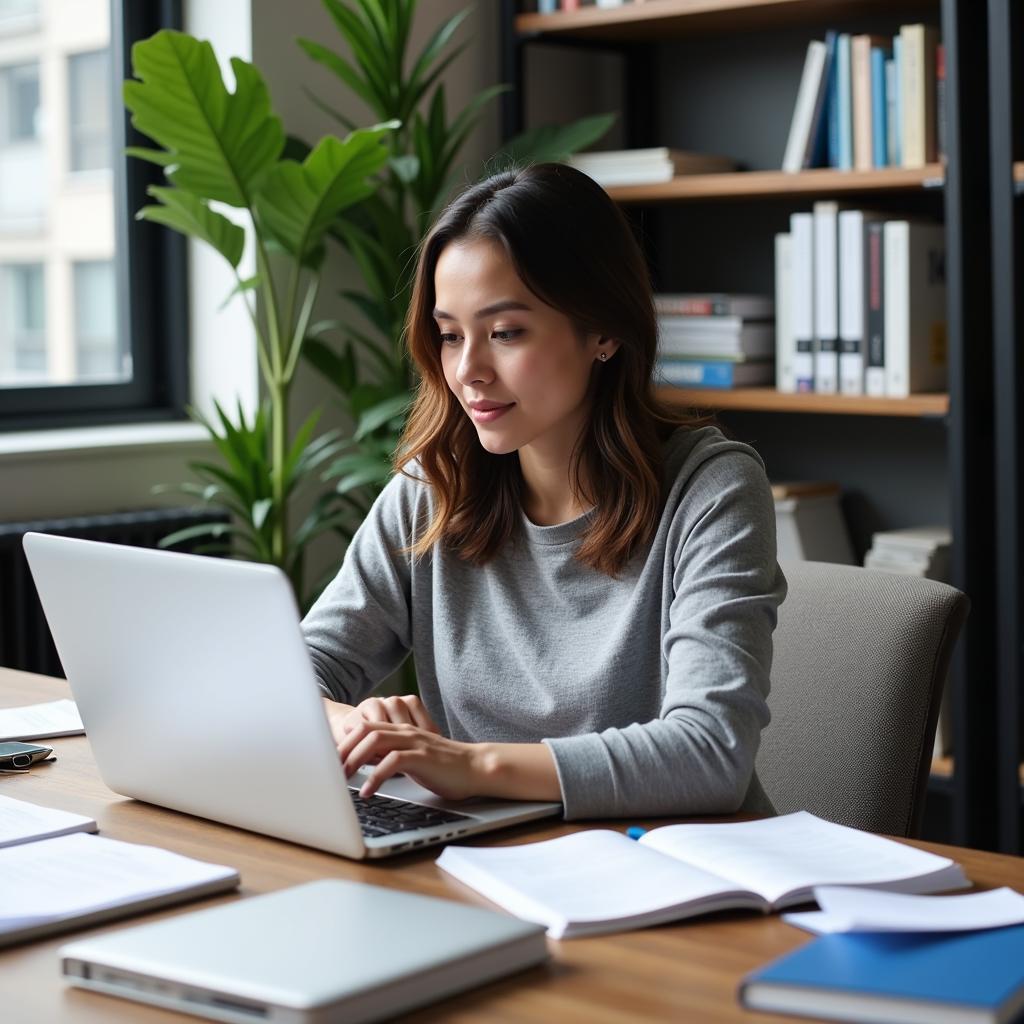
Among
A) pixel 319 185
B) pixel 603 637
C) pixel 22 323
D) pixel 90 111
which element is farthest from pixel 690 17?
pixel 603 637

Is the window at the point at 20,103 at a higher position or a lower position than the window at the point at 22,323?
higher

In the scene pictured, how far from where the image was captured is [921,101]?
266 cm

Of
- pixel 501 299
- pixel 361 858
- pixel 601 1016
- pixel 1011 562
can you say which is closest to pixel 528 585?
pixel 501 299

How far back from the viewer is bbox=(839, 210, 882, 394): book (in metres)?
2.77

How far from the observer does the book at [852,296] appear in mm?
2771

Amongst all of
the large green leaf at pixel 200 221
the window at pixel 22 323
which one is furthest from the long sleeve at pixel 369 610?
the window at pixel 22 323

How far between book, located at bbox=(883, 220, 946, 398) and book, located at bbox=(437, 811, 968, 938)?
1.70 metres

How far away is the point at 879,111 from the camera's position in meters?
2.75

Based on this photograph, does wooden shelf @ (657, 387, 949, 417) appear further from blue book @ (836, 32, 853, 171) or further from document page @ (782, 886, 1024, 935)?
document page @ (782, 886, 1024, 935)

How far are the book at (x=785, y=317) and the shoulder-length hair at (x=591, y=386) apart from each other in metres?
1.36

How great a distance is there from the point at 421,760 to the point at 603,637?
0.37m

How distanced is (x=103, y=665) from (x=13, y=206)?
6.62 ft

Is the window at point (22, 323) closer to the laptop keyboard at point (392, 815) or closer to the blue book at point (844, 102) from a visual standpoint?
the blue book at point (844, 102)

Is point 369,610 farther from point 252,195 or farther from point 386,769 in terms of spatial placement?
point 252,195
